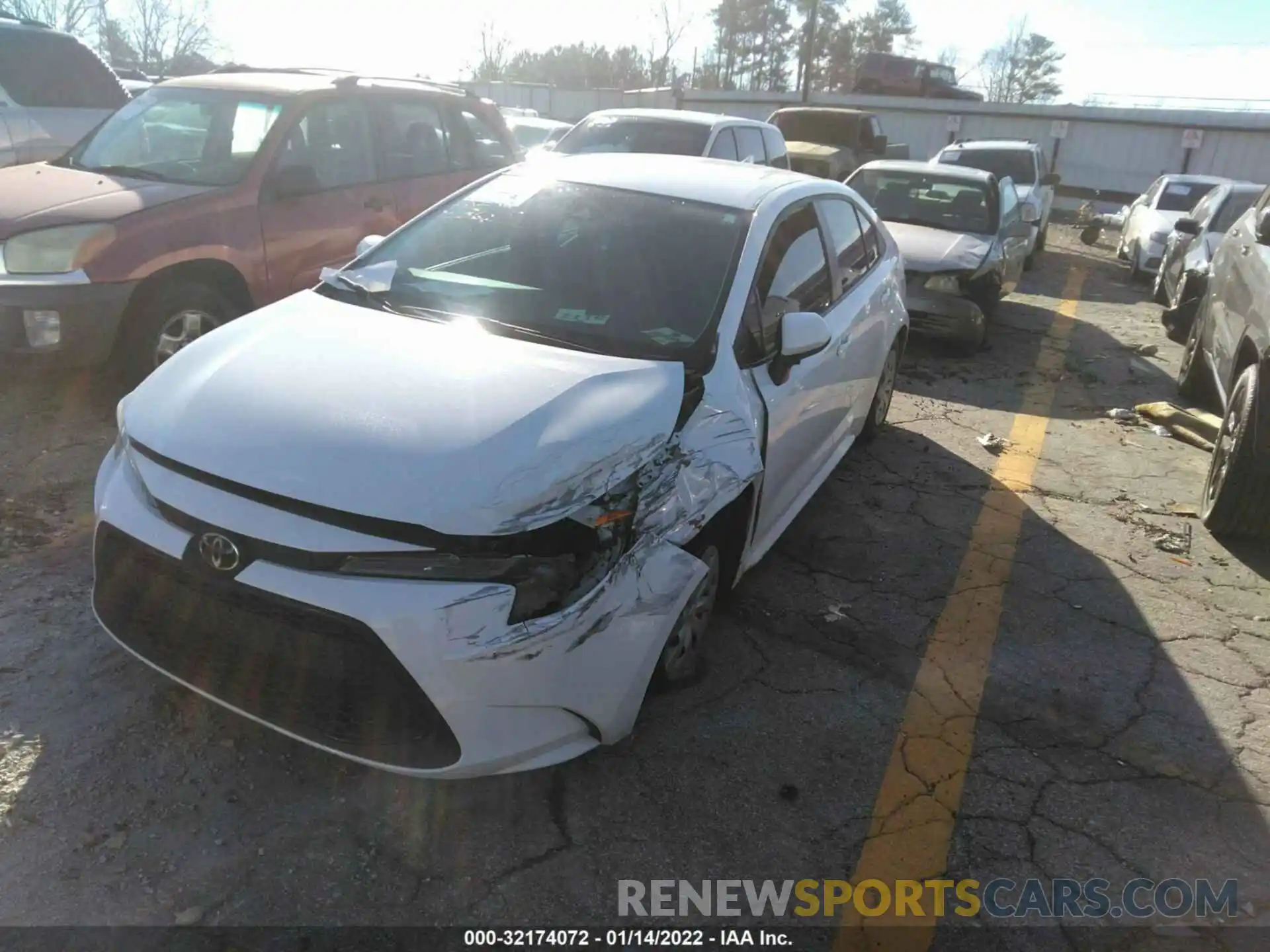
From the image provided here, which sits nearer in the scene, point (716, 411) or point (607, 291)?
point (716, 411)

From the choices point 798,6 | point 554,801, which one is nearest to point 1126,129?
point 554,801

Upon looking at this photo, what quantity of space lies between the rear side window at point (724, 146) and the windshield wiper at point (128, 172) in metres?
5.54

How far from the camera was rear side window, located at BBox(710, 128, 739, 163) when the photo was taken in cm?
948

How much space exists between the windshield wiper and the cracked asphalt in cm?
160

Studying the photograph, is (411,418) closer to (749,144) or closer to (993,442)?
(993,442)

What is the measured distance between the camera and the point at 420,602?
2.22 meters

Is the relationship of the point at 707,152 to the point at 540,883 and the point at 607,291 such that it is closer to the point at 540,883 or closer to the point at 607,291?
the point at 607,291

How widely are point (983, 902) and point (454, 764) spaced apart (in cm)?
146

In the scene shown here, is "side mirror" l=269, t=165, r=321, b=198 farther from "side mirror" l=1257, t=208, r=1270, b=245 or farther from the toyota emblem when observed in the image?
"side mirror" l=1257, t=208, r=1270, b=245

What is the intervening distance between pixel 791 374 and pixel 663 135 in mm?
6748

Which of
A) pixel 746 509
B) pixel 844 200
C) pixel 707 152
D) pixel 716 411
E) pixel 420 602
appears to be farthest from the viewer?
pixel 707 152

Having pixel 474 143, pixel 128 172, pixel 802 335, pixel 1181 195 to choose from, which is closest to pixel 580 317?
pixel 802 335

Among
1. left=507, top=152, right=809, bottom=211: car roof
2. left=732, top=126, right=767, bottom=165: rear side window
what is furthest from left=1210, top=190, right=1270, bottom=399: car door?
left=732, top=126, right=767, bottom=165: rear side window

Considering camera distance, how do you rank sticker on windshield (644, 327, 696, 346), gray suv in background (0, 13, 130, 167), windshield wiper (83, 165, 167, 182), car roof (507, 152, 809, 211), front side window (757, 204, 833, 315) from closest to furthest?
sticker on windshield (644, 327, 696, 346)
front side window (757, 204, 833, 315)
car roof (507, 152, 809, 211)
windshield wiper (83, 165, 167, 182)
gray suv in background (0, 13, 130, 167)
